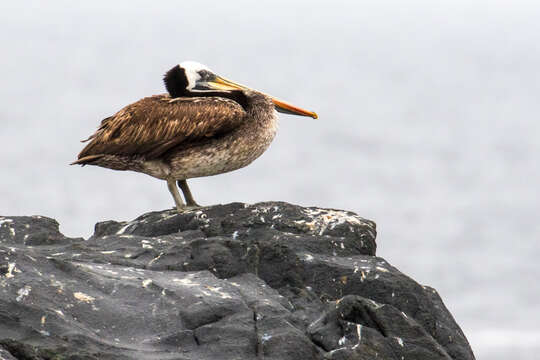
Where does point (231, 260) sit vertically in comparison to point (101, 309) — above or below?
above

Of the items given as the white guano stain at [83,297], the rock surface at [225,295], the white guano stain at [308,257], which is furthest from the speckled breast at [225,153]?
the white guano stain at [83,297]

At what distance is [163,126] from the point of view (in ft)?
42.1

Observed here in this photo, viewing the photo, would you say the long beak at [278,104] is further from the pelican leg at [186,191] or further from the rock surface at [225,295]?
the rock surface at [225,295]

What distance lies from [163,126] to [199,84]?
1643 millimetres

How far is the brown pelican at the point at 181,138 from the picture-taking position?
1277 cm

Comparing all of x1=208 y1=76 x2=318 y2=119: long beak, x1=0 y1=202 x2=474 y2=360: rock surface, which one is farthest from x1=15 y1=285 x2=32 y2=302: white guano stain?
x1=208 y1=76 x2=318 y2=119: long beak

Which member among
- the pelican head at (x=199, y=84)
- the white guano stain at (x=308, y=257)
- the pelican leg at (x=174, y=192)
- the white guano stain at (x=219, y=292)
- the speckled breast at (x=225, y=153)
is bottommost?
the white guano stain at (x=219, y=292)

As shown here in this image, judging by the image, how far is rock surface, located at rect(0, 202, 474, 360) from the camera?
7215 millimetres

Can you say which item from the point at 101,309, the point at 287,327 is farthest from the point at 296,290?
the point at 101,309

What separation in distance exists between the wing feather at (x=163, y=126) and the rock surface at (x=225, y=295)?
2371 millimetres

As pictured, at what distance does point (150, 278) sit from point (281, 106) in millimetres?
6681

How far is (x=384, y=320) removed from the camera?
26.1 feet

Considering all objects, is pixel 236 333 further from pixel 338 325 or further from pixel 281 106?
pixel 281 106

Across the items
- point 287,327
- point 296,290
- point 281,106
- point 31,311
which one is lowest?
point 31,311
